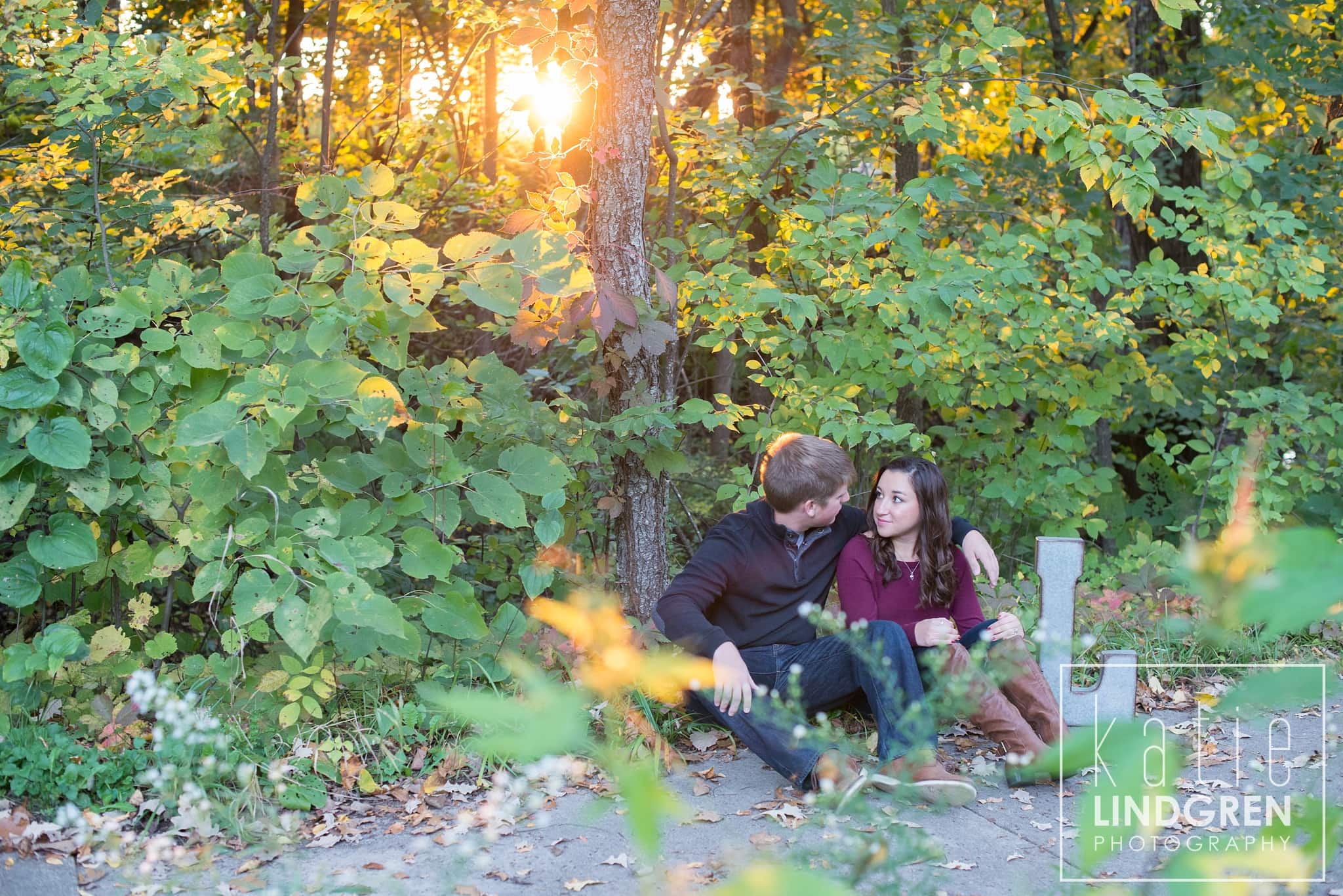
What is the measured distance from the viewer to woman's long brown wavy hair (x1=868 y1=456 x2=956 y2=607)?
3.57 metres

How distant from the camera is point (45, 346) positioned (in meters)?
3.20

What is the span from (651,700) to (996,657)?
3.98 feet

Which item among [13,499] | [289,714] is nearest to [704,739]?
[289,714]

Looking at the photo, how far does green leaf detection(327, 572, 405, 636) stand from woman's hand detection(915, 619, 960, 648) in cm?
151

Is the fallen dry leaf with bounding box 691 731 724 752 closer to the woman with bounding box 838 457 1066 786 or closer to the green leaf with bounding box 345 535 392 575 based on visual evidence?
A: the woman with bounding box 838 457 1066 786

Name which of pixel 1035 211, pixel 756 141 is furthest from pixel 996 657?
pixel 1035 211

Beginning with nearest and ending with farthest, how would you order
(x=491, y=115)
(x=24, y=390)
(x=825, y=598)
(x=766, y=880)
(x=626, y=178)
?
(x=766, y=880), (x=24, y=390), (x=825, y=598), (x=626, y=178), (x=491, y=115)

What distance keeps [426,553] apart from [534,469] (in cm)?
43

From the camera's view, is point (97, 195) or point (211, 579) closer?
point (211, 579)

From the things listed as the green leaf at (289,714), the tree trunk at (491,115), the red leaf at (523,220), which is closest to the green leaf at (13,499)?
the green leaf at (289,714)

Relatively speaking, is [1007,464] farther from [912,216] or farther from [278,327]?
[278,327]

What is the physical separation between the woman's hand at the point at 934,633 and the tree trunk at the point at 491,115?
15.1 ft

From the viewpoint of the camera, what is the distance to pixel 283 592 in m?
2.96

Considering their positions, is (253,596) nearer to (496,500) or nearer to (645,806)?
(496,500)
